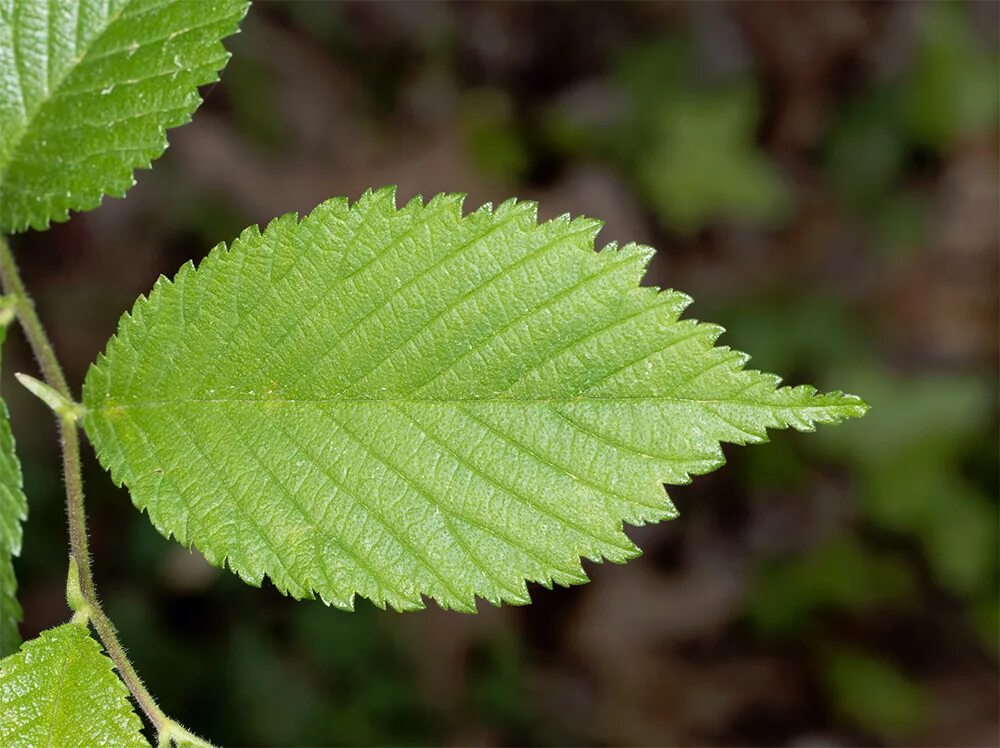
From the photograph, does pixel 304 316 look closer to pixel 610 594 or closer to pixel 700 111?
pixel 610 594

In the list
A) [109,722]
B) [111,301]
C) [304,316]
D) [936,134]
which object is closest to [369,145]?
[111,301]

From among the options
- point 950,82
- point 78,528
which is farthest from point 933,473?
point 78,528

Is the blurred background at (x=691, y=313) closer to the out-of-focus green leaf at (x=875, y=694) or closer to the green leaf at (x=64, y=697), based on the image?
the out-of-focus green leaf at (x=875, y=694)

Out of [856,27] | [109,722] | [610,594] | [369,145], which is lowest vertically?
[109,722]

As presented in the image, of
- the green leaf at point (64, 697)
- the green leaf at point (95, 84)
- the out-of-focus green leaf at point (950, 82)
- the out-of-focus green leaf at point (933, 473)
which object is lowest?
the green leaf at point (64, 697)

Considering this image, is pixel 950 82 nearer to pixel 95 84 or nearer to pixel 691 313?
pixel 691 313

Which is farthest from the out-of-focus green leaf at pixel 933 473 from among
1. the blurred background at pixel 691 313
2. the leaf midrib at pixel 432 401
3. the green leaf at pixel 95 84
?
the green leaf at pixel 95 84
